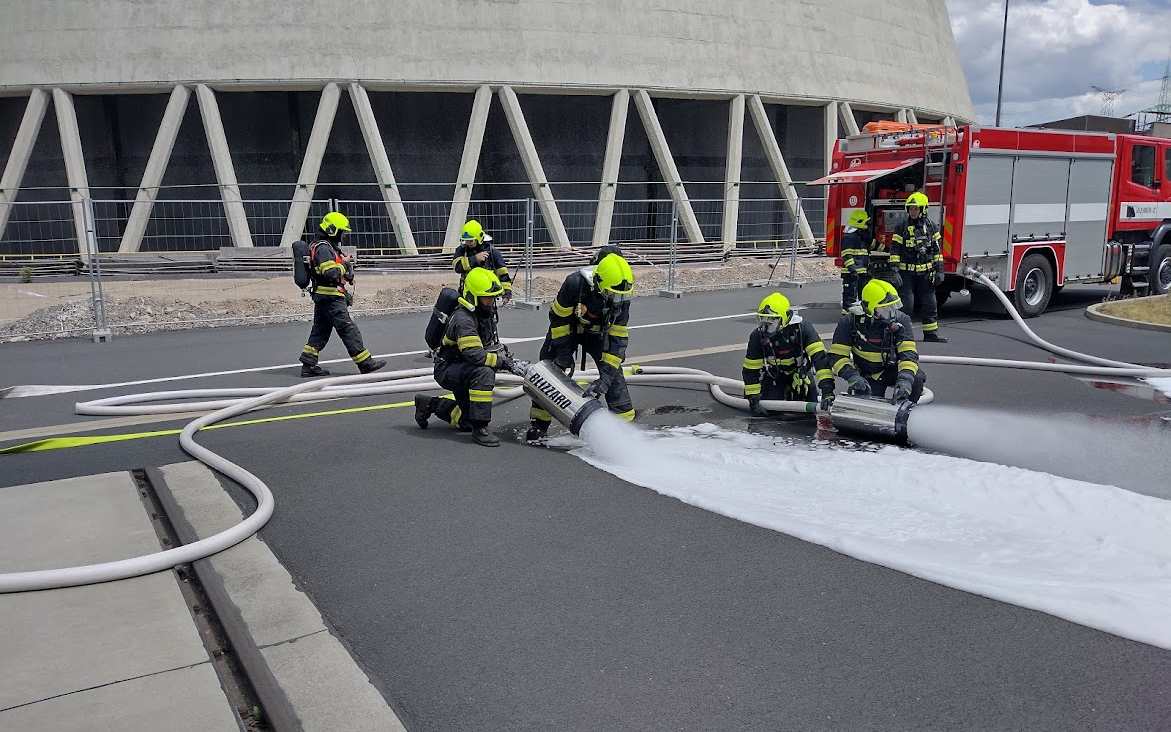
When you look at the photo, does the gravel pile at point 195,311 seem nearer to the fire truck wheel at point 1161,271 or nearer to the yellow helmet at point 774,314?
the fire truck wheel at point 1161,271

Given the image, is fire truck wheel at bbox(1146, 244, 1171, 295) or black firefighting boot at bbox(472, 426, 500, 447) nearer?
black firefighting boot at bbox(472, 426, 500, 447)

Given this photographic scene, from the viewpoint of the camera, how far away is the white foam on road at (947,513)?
3.83m

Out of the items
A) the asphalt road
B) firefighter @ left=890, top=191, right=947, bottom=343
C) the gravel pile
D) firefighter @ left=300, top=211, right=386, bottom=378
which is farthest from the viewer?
the gravel pile

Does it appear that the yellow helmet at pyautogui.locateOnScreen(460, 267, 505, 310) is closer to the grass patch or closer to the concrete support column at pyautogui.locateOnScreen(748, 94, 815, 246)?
the grass patch

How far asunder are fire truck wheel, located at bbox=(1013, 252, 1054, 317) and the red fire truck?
0.7 inches

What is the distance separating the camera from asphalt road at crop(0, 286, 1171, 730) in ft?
10.0

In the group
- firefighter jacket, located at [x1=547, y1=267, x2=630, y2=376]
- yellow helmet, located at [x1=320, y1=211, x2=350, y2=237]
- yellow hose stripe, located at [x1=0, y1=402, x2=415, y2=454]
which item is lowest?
yellow hose stripe, located at [x1=0, y1=402, x2=415, y2=454]

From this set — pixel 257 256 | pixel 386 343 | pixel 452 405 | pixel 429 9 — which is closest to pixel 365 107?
pixel 429 9

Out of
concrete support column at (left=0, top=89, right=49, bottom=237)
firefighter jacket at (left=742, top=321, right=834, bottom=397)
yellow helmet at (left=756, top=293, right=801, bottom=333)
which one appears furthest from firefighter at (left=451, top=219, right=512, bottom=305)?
concrete support column at (left=0, top=89, right=49, bottom=237)

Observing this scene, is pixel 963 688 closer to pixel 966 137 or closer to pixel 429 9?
pixel 966 137

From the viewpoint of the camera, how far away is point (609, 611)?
377 centimetres

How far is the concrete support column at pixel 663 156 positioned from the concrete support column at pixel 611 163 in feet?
1.63

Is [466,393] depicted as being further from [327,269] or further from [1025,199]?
[1025,199]

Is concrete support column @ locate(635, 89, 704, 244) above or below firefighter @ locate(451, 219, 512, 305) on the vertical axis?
above
